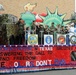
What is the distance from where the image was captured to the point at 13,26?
1408 centimetres

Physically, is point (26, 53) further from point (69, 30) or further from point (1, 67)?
point (69, 30)

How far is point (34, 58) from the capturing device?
40.0 feet

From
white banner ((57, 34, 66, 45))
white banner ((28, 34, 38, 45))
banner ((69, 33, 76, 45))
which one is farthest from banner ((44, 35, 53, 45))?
banner ((69, 33, 76, 45))

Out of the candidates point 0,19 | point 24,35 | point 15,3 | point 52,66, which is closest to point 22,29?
point 24,35

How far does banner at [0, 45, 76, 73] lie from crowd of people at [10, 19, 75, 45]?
154 centimetres

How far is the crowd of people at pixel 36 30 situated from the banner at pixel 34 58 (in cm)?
154

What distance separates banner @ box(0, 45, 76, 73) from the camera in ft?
38.5

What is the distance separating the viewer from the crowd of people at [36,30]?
13930 millimetres

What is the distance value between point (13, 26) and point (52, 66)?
9.86 feet

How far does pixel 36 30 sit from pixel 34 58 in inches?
110

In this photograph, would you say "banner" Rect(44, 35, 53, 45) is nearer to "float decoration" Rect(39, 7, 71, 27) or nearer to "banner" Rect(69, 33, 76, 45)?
"banner" Rect(69, 33, 76, 45)

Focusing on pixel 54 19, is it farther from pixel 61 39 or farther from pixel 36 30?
pixel 61 39

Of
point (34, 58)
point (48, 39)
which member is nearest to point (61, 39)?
point (48, 39)

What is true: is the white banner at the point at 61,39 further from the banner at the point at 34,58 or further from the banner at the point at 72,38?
the banner at the point at 34,58
